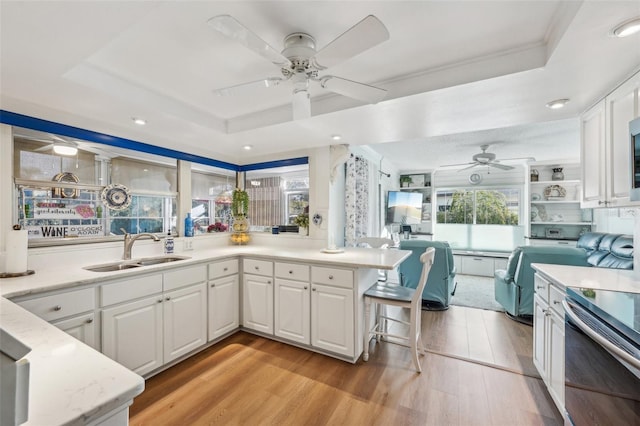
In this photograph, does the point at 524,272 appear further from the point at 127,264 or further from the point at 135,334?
the point at 127,264

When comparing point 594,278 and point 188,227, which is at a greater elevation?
point 188,227

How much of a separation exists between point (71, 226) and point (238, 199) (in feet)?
5.72

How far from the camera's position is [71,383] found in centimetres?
72

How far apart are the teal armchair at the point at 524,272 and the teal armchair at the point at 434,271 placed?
2.08 ft

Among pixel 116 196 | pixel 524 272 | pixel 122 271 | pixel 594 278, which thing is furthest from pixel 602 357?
pixel 116 196

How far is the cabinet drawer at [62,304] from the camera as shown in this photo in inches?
64.9

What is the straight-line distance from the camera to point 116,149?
2.75 m

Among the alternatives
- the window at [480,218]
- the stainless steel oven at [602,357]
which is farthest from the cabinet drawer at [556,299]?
the window at [480,218]

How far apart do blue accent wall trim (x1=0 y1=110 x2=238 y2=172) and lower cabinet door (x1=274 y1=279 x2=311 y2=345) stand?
1.90 meters

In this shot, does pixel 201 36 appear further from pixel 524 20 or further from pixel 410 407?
pixel 410 407

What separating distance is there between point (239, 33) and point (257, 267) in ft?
7.29

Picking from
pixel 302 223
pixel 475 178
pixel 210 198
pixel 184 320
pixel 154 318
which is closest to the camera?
pixel 154 318

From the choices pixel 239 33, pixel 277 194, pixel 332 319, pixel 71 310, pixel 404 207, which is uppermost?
pixel 239 33

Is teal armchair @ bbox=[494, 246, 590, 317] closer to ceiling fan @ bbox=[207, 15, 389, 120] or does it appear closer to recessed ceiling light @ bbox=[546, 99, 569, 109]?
recessed ceiling light @ bbox=[546, 99, 569, 109]
